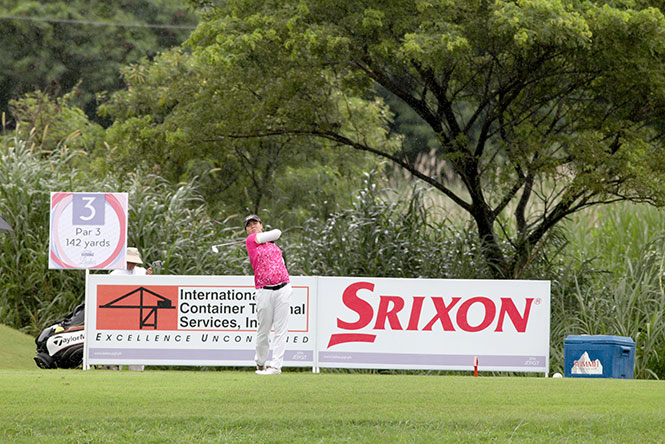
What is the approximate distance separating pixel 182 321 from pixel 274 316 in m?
2.11

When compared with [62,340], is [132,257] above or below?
above

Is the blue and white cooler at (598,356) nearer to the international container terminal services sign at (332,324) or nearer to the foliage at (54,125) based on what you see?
the international container terminal services sign at (332,324)

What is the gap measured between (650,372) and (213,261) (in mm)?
7223

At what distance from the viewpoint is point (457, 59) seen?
14.5 meters

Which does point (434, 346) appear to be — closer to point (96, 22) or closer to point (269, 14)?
point (269, 14)

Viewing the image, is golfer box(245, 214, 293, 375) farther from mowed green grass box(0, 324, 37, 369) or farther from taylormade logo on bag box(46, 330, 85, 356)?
mowed green grass box(0, 324, 37, 369)

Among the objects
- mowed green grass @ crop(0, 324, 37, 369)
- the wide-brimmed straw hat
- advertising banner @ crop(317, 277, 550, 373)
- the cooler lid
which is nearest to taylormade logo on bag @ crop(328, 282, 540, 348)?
advertising banner @ crop(317, 277, 550, 373)

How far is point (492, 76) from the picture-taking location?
16.6 metres

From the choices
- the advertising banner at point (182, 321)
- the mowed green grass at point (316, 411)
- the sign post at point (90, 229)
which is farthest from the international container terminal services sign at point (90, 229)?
the mowed green grass at point (316, 411)

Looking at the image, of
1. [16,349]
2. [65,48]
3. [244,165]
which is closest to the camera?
[16,349]

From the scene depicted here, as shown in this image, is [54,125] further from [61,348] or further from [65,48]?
[61,348]

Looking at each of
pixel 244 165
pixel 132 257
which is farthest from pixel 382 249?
pixel 244 165

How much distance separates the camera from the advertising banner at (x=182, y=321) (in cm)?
1266

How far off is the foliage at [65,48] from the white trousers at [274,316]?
2695 centimetres
